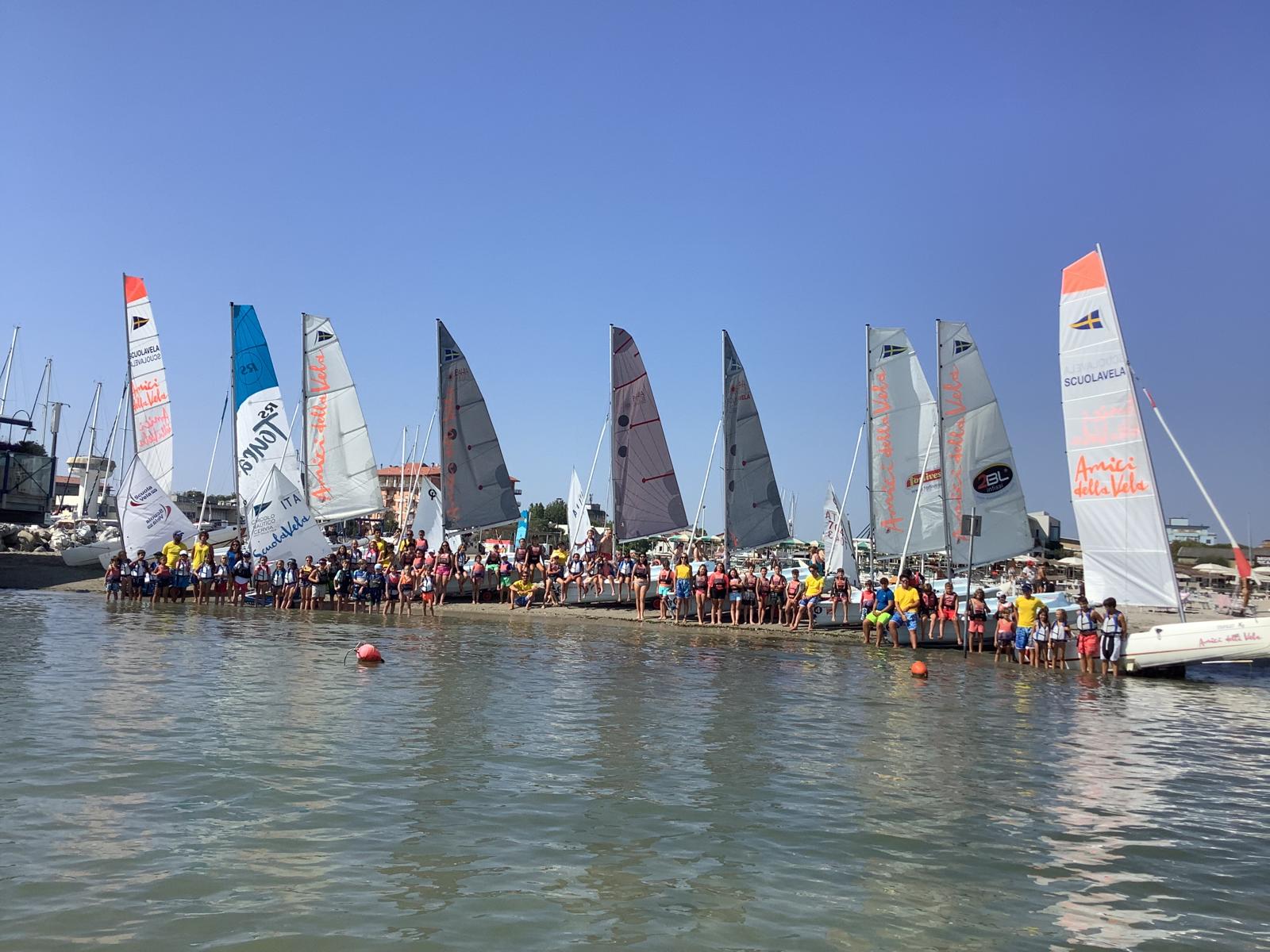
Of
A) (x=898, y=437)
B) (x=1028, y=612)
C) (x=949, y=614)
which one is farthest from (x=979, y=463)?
(x=1028, y=612)

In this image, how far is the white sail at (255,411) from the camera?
31391mm

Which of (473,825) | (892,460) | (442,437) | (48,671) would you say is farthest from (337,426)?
(473,825)

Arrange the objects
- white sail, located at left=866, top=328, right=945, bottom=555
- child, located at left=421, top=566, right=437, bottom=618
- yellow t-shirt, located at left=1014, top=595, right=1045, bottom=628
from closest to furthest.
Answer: yellow t-shirt, located at left=1014, top=595, right=1045, bottom=628 < child, located at left=421, top=566, right=437, bottom=618 < white sail, located at left=866, top=328, right=945, bottom=555

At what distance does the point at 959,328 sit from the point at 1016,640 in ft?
34.1

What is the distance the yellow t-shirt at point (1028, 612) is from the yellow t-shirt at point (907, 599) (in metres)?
2.20

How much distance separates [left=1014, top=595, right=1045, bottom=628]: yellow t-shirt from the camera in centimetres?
1927

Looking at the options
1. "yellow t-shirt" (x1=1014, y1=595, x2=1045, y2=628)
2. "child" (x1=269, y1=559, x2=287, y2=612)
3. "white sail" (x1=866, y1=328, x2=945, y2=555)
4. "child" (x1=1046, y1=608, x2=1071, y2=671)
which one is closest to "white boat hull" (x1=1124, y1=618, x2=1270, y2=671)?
"child" (x1=1046, y1=608, x2=1071, y2=671)

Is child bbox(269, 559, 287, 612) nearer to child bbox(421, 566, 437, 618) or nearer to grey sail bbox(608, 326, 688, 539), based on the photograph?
child bbox(421, 566, 437, 618)

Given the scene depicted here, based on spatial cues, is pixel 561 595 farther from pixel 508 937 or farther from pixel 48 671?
pixel 508 937

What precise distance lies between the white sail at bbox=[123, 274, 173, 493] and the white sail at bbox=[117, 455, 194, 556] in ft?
12.6

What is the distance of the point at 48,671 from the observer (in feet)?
39.2

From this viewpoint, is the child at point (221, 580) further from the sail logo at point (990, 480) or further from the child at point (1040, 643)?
the sail logo at point (990, 480)

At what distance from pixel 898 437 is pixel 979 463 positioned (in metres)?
2.83

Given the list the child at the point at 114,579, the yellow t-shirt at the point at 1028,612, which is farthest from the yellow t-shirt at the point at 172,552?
the yellow t-shirt at the point at 1028,612
